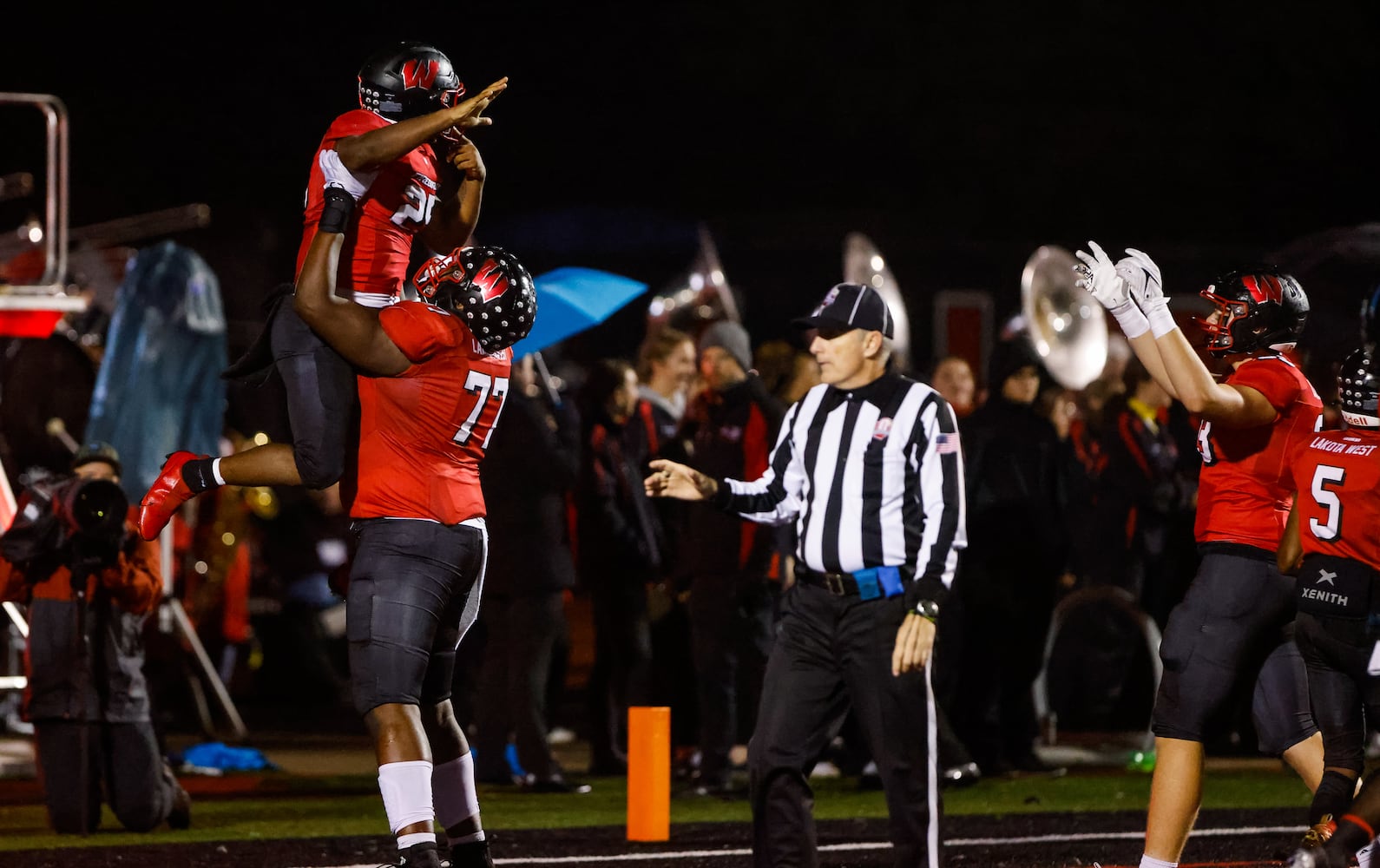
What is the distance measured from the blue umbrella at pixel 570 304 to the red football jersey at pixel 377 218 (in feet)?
8.91

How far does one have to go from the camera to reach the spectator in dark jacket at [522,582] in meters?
10.5

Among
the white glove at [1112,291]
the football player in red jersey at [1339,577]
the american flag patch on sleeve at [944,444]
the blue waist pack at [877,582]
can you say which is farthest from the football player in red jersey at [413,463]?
the football player in red jersey at [1339,577]

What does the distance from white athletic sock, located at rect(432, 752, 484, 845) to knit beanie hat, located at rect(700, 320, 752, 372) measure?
428 centimetres

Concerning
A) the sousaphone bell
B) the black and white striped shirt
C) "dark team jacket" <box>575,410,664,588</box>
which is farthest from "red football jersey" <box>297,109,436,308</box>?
the sousaphone bell

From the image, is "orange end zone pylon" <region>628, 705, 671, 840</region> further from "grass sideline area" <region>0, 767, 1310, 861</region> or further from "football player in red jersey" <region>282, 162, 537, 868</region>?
"football player in red jersey" <region>282, 162, 537, 868</region>

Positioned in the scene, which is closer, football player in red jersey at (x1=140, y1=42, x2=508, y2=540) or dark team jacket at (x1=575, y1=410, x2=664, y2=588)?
football player in red jersey at (x1=140, y1=42, x2=508, y2=540)

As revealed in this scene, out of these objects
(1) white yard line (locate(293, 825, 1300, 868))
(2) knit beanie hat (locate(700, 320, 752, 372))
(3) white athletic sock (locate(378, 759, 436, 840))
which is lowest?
(1) white yard line (locate(293, 825, 1300, 868))

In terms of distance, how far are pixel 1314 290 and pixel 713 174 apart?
853 cm

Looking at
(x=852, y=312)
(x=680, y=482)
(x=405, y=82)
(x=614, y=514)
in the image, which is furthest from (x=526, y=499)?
(x=852, y=312)

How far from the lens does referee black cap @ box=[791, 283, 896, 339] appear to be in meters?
6.50

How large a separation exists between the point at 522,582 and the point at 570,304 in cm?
161

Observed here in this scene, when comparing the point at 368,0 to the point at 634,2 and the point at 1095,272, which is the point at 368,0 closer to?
the point at 634,2

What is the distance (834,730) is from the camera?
6371 millimetres

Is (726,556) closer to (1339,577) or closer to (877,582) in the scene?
(877,582)
